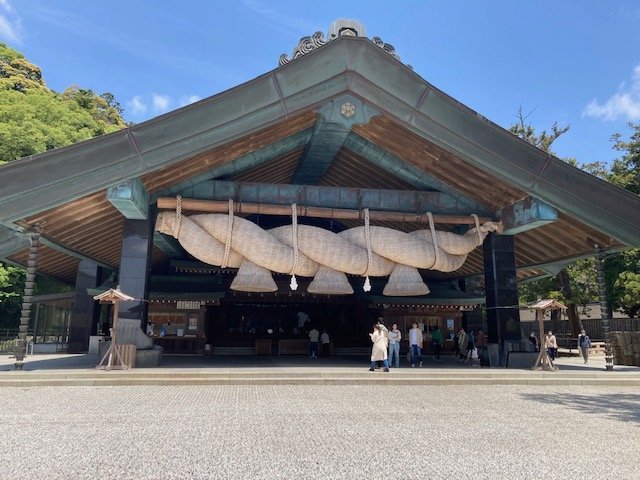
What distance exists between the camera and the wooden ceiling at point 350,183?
37.1 feet

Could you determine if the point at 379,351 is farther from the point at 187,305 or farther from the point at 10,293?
the point at 10,293

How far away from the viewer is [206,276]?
19375mm

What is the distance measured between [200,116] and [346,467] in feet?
27.3

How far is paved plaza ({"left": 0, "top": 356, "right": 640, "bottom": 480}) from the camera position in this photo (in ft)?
13.4

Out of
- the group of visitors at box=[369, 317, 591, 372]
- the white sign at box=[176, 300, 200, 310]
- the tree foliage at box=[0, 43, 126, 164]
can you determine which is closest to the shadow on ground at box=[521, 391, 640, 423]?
the group of visitors at box=[369, 317, 591, 372]

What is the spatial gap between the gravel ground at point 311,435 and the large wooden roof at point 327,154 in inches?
182

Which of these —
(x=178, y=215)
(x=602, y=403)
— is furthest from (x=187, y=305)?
(x=602, y=403)

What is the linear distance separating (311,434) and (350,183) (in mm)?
11300

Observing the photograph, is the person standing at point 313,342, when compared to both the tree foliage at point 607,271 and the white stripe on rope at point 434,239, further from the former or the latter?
the tree foliage at point 607,271

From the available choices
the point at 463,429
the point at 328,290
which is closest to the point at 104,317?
the point at 328,290

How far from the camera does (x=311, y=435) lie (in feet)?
17.2

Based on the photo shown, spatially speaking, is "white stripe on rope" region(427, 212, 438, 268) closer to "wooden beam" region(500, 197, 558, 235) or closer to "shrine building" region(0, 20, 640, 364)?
"shrine building" region(0, 20, 640, 364)

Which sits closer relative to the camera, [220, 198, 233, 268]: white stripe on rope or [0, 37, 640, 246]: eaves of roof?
[0, 37, 640, 246]: eaves of roof

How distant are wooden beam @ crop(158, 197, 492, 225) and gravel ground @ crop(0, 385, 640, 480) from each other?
16.5ft
